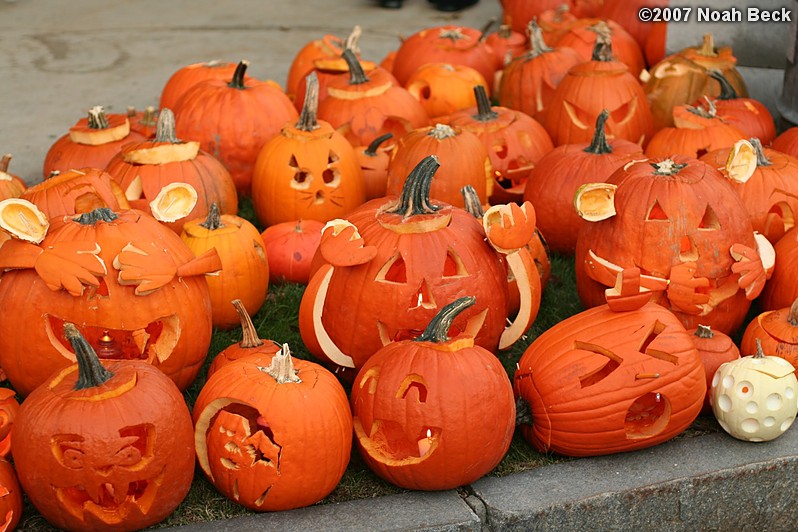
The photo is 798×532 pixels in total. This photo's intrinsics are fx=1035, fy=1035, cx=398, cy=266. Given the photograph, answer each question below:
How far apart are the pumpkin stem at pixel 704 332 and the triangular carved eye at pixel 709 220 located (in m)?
0.40

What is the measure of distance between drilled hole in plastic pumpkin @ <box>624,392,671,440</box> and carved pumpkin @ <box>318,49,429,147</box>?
2540 millimetres

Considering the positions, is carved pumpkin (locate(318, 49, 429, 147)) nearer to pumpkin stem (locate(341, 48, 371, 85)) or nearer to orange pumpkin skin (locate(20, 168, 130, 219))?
pumpkin stem (locate(341, 48, 371, 85))

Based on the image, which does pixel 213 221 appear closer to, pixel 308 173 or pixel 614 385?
pixel 308 173

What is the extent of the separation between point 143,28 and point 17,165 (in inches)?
147

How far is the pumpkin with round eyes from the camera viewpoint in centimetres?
564

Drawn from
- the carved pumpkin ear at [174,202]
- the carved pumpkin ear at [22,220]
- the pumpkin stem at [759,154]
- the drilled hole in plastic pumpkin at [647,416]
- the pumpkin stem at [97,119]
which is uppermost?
the carved pumpkin ear at [22,220]

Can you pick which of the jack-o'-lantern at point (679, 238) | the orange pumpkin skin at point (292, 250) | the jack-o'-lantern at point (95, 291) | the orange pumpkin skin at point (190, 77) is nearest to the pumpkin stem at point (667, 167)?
the jack-o'-lantern at point (679, 238)

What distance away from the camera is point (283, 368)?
133 inches

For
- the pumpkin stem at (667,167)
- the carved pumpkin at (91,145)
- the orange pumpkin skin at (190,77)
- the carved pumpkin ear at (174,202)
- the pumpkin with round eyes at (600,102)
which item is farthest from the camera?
the orange pumpkin skin at (190,77)

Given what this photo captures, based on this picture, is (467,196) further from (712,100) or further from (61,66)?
(61,66)

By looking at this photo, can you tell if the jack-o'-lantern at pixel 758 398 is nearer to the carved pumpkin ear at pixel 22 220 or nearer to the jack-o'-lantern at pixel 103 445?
the jack-o'-lantern at pixel 103 445

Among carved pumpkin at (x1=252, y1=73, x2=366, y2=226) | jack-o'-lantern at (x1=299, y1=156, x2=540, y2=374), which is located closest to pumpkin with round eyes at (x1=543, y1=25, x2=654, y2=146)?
carved pumpkin at (x1=252, y1=73, x2=366, y2=226)

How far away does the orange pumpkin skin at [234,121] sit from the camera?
5535 millimetres

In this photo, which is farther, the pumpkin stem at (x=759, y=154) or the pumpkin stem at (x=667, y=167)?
the pumpkin stem at (x=759, y=154)
